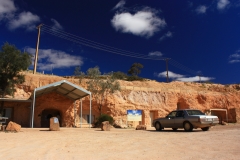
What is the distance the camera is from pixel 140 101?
34188 mm

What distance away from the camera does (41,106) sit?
26.7m

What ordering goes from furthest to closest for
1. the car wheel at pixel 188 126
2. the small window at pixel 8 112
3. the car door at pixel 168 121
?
the small window at pixel 8 112
the car door at pixel 168 121
the car wheel at pixel 188 126

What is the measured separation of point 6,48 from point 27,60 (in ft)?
6.98

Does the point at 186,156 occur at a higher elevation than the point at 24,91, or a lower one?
lower

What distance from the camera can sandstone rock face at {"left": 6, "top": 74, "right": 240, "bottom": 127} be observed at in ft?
91.0

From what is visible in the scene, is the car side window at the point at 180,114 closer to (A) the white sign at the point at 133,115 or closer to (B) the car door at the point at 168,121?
(B) the car door at the point at 168,121

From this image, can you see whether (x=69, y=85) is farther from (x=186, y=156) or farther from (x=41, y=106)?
(x=186, y=156)

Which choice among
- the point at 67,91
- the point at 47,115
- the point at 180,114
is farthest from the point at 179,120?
the point at 47,115

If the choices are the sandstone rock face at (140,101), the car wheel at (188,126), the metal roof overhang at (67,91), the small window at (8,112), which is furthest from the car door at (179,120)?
the small window at (8,112)

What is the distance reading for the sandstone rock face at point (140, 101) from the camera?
27734mm

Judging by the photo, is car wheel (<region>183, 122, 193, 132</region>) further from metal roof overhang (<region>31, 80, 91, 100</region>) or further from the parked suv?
metal roof overhang (<region>31, 80, 91, 100</region>)

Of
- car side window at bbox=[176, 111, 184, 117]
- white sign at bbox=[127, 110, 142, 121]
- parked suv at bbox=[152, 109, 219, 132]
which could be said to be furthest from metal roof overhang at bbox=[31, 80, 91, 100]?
car side window at bbox=[176, 111, 184, 117]

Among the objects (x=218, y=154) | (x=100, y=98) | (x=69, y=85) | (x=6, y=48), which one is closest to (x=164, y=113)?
(x=100, y=98)

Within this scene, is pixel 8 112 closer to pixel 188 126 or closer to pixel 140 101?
pixel 140 101
